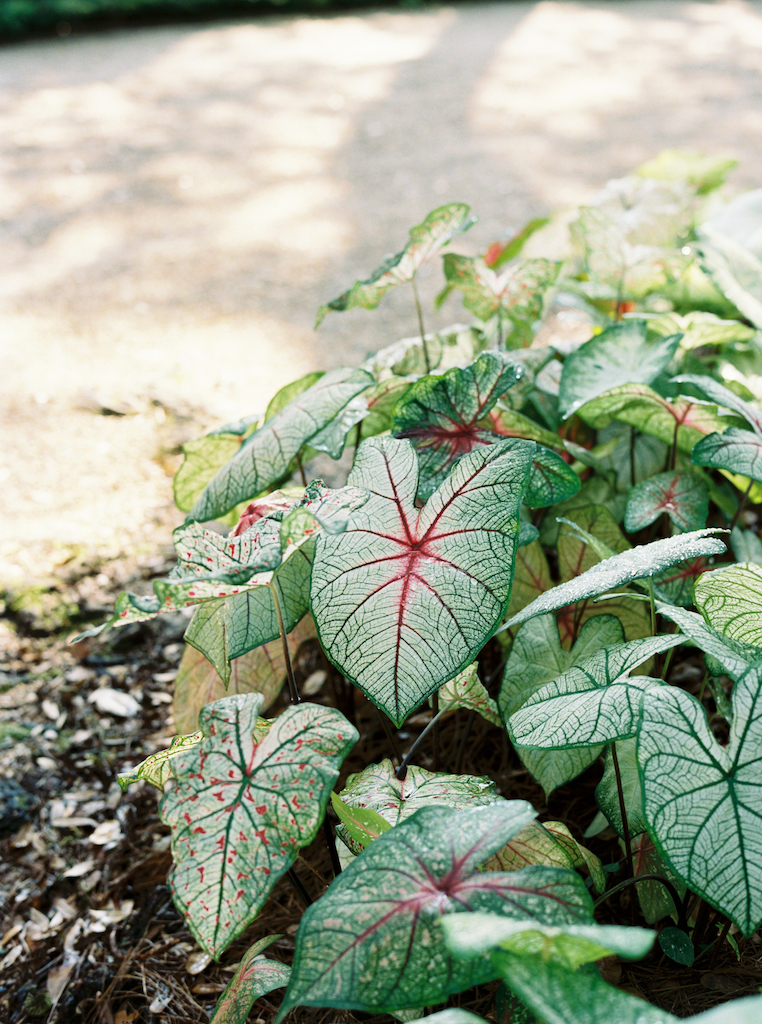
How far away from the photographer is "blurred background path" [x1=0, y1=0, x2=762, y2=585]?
217 cm

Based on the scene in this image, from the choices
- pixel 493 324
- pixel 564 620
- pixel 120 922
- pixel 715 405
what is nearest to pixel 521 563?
pixel 564 620

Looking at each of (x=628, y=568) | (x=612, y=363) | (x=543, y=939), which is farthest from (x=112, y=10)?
(x=543, y=939)

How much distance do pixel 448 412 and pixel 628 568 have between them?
38 centimetres

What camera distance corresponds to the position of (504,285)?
1.42 metres

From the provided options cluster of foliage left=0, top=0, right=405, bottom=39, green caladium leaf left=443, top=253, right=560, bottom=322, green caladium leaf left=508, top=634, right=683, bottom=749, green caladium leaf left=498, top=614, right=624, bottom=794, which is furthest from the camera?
cluster of foliage left=0, top=0, right=405, bottom=39

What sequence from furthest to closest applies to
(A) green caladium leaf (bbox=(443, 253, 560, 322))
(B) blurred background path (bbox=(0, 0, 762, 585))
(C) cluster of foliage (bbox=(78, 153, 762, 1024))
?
1. (B) blurred background path (bbox=(0, 0, 762, 585))
2. (A) green caladium leaf (bbox=(443, 253, 560, 322))
3. (C) cluster of foliage (bbox=(78, 153, 762, 1024))

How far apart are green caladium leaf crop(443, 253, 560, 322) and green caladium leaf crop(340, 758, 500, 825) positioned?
82 cm

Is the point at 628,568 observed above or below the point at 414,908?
above

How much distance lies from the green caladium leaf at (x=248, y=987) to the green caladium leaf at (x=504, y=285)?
3.43 ft

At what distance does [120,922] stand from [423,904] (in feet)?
2.49

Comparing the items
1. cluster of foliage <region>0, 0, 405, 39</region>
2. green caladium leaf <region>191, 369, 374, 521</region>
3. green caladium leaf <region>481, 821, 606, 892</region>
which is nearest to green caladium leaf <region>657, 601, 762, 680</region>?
green caladium leaf <region>481, 821, 606, 892</region>

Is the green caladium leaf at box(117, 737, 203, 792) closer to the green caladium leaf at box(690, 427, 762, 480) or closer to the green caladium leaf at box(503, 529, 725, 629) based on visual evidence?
the green caladium leaf at box(503, 529, 725, 629)

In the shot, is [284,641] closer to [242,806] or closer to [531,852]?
[242,806]

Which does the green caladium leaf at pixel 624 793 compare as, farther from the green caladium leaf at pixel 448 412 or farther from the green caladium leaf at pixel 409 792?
the green caladium leaf at pixel 448 412
